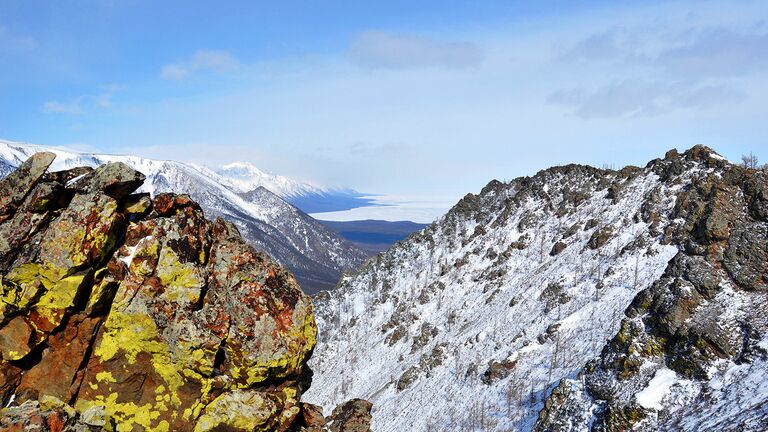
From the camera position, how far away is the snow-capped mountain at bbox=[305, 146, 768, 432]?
4330 centimetres

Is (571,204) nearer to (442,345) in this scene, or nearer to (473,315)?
(473,315)

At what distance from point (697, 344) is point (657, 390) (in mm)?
5806

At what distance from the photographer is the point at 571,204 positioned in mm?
99438

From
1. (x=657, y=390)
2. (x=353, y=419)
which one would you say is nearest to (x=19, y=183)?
(x=353, y=419)

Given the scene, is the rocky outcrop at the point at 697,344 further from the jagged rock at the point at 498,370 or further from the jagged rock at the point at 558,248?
the jagged rock at the point at 558,248

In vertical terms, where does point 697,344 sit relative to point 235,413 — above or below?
below

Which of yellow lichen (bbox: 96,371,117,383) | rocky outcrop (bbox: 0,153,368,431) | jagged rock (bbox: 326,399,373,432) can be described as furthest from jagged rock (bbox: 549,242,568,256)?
yellow lichen (bbox: 96,371,117,383)

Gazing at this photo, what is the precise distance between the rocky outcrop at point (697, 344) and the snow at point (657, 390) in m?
0.08

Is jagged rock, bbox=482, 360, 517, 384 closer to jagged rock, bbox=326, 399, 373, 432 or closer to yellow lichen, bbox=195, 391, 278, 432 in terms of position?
jagged rock, bbox=326, 399, 373, 432

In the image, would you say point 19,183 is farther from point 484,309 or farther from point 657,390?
point 484,309

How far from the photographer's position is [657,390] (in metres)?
43.0

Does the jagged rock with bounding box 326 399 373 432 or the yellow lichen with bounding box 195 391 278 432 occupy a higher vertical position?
the yellow lichen with bounding box 195 391 278 432

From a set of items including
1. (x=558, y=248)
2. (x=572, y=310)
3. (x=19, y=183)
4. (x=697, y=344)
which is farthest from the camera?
(x=558, y=248)

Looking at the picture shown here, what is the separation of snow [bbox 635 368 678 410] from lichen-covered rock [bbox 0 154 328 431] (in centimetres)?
3490
